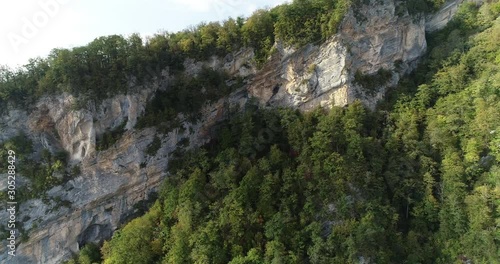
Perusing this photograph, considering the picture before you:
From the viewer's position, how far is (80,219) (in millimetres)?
27297

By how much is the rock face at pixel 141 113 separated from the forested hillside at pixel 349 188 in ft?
4.55

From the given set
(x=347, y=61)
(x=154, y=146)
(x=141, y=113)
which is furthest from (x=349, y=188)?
(x=141, y=113)

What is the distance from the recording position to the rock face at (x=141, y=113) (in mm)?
26531

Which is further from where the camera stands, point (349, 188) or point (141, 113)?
point (141, 113)

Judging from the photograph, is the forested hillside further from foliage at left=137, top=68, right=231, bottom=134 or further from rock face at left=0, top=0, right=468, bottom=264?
foliage at left=137, top=68, right=231, bottom=134

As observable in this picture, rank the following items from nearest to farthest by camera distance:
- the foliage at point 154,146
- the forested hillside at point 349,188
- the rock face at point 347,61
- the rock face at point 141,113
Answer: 1. the forested hillside at point 349,188
2. the rock face at point 141,113
3. the foliage at point 154,146
4. the rock face at point 347,61

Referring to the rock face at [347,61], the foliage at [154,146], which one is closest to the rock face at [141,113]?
the rock face at [347,61]

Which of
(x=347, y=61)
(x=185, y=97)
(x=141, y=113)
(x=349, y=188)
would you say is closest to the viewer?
(x=349, y=188)

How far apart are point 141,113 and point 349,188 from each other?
14907 millimetres

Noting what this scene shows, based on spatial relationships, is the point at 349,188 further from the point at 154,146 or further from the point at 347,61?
the point at 154,146

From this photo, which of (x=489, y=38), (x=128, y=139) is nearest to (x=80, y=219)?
(x=128, y=139)

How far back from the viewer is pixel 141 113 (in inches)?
1103

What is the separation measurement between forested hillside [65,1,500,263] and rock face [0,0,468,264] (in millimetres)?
1387

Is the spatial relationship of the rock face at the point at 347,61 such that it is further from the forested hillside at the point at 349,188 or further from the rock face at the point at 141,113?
the forested hillside at the point at 349,188
